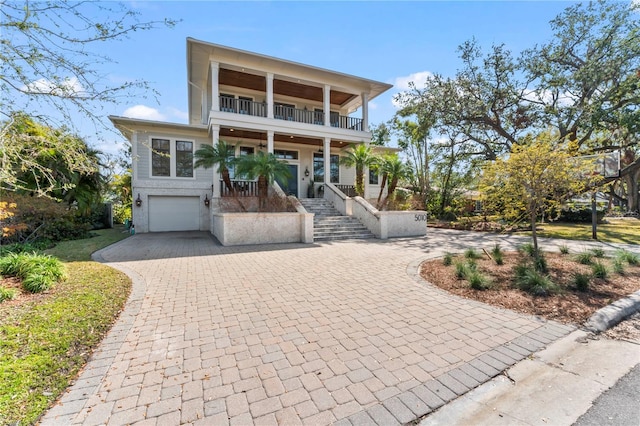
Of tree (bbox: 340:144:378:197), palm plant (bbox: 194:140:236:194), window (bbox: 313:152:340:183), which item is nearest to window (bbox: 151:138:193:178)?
palm plant (bbox: 194:140:236:194)

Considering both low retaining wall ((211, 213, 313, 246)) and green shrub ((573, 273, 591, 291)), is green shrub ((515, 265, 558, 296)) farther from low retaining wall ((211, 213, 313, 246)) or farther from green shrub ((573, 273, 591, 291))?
low retaining wall ((211, 213, 313, 246))

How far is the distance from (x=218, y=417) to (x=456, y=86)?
805 inches

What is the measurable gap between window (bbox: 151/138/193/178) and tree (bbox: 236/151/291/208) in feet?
18.0

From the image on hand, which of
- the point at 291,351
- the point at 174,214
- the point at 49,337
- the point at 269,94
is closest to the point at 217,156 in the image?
the point at 269,94

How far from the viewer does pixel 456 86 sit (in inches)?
687

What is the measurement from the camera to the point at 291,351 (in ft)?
10.0

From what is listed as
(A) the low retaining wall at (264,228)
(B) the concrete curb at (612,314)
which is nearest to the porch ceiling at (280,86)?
(A) the low retaining wall at (264,228)

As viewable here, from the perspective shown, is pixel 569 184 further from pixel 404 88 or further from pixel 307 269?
pixel 404 88

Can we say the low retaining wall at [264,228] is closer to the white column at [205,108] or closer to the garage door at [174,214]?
the garage door at [174,214]

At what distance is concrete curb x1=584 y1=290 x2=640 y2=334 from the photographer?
374 cm

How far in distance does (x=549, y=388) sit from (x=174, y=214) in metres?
16.4

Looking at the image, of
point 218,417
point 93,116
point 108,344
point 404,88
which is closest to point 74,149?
point 93,116

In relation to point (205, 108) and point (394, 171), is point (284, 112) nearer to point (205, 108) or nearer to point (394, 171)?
point (205, 108)

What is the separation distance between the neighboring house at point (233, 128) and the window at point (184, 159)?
0.16ft
